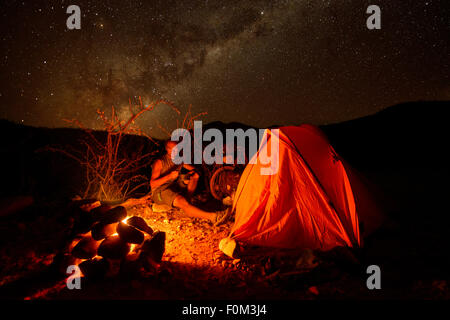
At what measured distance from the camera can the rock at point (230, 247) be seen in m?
3.42

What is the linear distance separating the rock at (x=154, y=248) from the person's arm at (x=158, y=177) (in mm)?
→ 2394

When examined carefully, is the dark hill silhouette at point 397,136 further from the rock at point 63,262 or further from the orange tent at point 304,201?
the rock at point 63,262

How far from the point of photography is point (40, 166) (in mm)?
10422

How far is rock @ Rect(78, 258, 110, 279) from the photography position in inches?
Answer: 108

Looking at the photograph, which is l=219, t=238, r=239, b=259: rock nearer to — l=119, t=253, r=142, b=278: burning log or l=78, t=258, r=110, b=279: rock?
l=119, t=253, r=142, b=278: burning log

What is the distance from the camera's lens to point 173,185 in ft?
18.4

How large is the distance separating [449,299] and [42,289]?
4758 mm

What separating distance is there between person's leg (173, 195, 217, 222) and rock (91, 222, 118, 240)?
1.95m

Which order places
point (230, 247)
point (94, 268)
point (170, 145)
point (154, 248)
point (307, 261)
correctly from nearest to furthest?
point (94, 268)
point (307, 261)
point (154, 248)
point (230, 247)
point (170, 145)

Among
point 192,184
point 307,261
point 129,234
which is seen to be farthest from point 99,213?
point 307,261

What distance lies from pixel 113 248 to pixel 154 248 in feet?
1.79

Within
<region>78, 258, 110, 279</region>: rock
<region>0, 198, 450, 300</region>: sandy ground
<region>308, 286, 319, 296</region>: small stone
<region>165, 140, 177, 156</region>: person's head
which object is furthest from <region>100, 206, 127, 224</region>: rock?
<region>308, 286, 319, 296</region>: small stone

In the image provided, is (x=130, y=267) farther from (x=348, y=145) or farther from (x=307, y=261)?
(x=348, y=145)

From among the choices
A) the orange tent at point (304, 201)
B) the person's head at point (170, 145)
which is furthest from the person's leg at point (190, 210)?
the person's head at point (170, 145)
